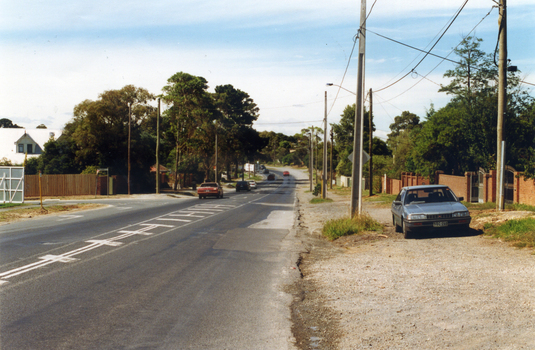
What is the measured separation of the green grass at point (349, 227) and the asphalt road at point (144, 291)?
1491 millimetres

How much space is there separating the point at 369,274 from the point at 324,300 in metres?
1.89

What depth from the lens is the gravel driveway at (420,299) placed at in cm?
525

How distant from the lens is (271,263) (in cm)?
1060

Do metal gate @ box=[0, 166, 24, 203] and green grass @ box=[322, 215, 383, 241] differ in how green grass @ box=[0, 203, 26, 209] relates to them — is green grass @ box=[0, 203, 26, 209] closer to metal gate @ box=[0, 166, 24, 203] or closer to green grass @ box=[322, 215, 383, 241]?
metal gate @ box=[0, 166, 24, 203]

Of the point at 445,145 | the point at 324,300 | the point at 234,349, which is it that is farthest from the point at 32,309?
the point at 445,145

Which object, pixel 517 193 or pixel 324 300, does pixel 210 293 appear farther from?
pixel 517 193

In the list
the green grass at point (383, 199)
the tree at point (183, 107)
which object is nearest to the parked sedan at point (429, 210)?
the green grass at point (383, 199)

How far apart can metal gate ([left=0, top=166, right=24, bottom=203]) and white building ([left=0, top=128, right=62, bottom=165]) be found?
29.6m

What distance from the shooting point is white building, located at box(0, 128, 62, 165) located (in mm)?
58469

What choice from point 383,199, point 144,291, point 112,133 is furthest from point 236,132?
point 144,291

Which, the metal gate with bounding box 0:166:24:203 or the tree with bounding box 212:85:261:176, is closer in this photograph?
the metal gate with bounding box 0:166:24:203

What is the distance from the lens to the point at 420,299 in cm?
675

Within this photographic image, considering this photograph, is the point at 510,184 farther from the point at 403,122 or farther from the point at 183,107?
the point at 403,122

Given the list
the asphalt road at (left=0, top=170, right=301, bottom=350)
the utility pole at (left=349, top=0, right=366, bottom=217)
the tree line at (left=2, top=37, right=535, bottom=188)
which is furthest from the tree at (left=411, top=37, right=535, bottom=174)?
the asphalt road at (left=0, top=170, right=301, bottom=350)
